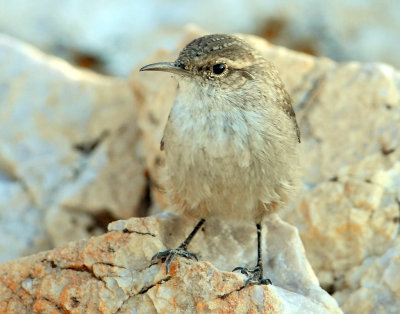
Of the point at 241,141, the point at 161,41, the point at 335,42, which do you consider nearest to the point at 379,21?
the point at 335,42

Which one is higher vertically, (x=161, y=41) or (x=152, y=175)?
(x=161, y=41)

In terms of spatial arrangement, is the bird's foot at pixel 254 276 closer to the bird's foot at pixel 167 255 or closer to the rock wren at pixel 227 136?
the rock wren at pixel 227 136

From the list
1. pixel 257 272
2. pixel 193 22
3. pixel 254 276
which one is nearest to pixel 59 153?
pixel 257 272

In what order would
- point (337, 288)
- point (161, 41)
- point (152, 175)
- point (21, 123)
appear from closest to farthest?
point (337, 288) → point (152, 175) → point (21, 123) → point (161, 41)

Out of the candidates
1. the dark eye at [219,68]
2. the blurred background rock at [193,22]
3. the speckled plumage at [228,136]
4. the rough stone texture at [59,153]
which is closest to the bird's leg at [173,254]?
the speckled plumage at [228,136]

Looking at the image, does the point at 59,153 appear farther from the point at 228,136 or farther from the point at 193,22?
the point at 193,22

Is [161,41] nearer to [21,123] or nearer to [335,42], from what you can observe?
[335,42]

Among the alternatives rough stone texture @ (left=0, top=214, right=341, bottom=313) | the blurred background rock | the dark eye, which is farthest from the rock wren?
the blurred background rock
